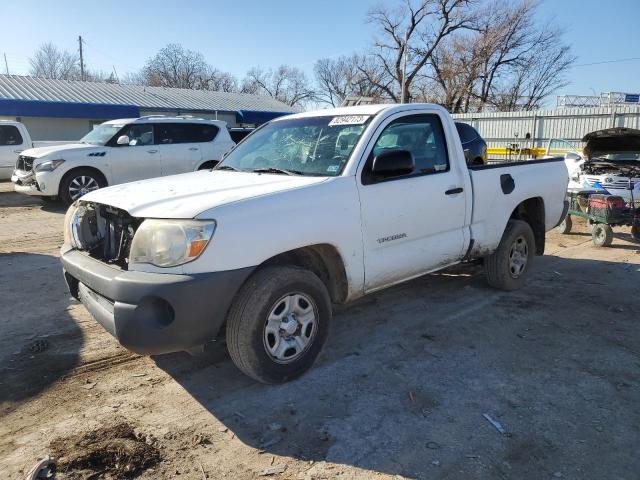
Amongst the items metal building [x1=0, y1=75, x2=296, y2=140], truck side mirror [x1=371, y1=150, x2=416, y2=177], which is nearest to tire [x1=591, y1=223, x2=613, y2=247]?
truck side mirror [x1=371, y1=150, x2=416, y2=177]

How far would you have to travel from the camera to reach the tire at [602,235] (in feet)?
26.2

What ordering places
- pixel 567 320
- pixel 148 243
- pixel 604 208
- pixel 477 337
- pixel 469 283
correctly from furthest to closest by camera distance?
pixel 604 208
pixel 469 283
pixel 567 320
pixel 477 337
pixel 148 243

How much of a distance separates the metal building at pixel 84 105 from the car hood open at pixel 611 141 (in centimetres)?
2448

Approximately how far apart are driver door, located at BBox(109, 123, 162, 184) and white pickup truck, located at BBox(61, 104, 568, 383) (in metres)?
7.27

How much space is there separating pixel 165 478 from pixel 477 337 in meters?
2.78

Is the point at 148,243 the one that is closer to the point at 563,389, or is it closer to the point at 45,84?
the point at 563,389

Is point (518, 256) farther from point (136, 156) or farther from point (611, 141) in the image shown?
point (136, 156)

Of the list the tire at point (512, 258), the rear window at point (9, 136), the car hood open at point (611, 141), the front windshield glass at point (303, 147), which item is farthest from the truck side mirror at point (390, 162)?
the rear window at point (9, 136)

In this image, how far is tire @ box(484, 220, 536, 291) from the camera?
527 centimetres

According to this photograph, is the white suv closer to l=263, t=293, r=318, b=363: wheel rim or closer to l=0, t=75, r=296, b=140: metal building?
l=263, t=293, r=318, b=363: wheel rim

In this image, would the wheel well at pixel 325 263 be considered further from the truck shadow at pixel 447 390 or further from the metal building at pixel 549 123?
the metal building at pixel 549 123

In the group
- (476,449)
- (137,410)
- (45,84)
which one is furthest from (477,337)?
(45,84)

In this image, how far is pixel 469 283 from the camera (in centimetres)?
581

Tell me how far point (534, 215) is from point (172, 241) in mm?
4429
